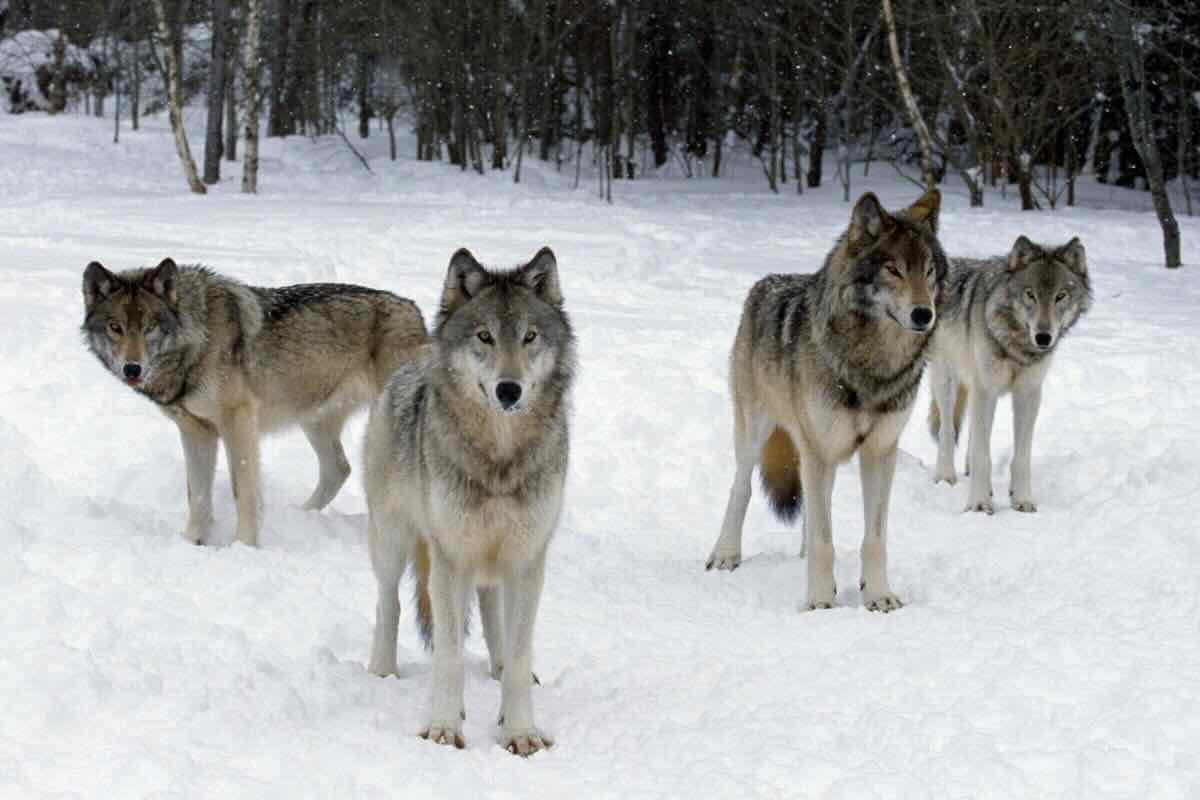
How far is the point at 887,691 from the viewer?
455 centimetres

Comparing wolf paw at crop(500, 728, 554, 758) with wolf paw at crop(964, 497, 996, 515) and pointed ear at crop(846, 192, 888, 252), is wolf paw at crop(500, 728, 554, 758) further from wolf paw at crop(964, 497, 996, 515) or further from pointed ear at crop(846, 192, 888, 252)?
wolf paw at crop(964, 497, 996, 515)

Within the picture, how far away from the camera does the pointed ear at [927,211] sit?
5.90 meters

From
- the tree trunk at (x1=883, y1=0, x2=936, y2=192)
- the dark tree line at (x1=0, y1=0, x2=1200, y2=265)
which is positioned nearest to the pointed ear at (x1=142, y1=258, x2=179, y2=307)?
the tree trunk at (x1=883, y1=0, x2=936, y2=192)

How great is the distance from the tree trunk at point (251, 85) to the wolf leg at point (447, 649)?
22.3 metres

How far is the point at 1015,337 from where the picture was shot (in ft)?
26.6

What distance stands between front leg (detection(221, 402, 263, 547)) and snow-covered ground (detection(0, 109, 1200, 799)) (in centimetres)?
16

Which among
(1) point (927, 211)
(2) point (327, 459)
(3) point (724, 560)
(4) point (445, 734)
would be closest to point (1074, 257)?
(1) point (927, 211)

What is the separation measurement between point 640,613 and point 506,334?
7.85 feet

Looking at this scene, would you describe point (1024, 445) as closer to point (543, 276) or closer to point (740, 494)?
point (740, 494)

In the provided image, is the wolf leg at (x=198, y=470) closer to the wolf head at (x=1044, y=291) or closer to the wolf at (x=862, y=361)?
the wolf at (x=862, y=361)

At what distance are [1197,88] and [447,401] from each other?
1137 inches

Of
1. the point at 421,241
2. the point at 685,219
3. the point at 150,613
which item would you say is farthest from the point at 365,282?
the point at 685,219

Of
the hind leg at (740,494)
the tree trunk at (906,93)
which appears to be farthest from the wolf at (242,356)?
the tree trunk at (906,93)

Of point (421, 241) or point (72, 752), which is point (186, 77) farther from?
point (72, 752)
